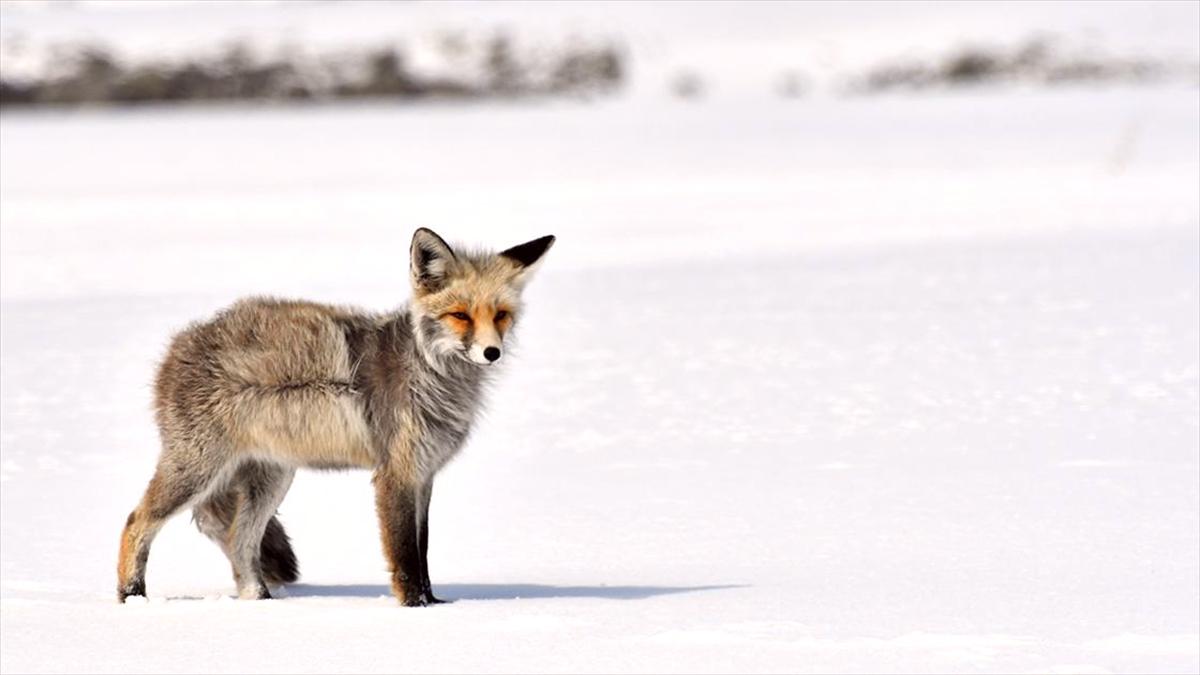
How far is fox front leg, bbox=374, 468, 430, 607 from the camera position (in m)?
5.94

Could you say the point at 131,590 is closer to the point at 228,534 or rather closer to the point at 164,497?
the point at 164,497

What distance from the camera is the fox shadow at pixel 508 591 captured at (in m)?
6.02

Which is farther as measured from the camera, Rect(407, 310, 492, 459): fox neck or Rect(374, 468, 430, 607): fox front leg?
Rect(407, 310, 492, 459): fox neck

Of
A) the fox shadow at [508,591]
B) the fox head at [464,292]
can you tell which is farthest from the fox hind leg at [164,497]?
the fox head at [464,292]

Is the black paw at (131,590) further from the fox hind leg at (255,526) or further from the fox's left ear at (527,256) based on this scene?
the fox's left ear at (527,256)

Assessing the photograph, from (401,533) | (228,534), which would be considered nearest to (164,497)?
(228,534)

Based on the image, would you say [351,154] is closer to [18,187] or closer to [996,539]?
[18,187]

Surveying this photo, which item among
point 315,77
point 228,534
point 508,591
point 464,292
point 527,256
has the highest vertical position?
point 315,77

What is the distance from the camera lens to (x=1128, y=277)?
1362cm

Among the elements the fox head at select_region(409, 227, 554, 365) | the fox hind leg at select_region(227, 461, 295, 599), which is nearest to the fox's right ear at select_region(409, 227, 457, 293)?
the fox head at select_region(409, 227, 554, 365)

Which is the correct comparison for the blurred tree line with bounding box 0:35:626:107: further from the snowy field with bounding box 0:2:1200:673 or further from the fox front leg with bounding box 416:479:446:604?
the fox front leg with bounding box 416:479:446:604

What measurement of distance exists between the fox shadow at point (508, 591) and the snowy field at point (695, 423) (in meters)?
0.02

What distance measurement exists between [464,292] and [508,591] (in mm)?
948

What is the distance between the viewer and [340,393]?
6133mm
